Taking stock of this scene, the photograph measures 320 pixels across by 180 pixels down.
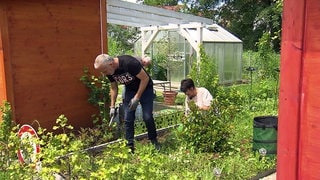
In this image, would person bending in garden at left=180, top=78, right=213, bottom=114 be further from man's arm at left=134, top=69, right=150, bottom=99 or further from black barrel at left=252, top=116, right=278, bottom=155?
black barrel at left=252, top=116, right=278, bottom=155

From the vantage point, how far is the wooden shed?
578 centimetres

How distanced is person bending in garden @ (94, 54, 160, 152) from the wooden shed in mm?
1664

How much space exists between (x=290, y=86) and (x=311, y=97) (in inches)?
6.4

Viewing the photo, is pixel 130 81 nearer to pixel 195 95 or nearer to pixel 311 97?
pixel 195 95

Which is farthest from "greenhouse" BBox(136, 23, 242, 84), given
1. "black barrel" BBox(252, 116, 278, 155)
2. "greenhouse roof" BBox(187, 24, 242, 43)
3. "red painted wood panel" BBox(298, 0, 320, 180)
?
"red painted wood panel" BBox(298, 0, 320, 180)

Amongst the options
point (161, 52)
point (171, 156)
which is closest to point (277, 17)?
point (161, 52)

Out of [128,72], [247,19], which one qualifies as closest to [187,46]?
[128,72]

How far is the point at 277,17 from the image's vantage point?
2183cm

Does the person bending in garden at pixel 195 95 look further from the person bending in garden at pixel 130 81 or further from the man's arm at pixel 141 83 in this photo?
the man's arm at pixel 141 83

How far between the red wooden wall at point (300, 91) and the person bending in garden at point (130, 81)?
2692 millimetres

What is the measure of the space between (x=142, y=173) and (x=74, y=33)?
475cm

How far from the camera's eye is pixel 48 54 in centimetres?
632

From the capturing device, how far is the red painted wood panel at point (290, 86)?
222cm

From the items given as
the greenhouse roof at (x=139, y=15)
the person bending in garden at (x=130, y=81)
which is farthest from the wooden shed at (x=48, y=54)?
the greenhouse roof at (x=139, y=15)
